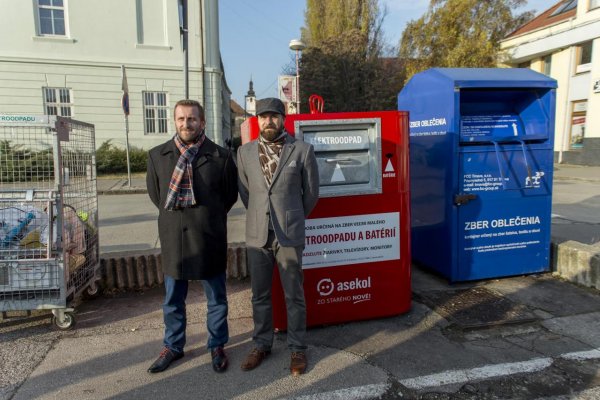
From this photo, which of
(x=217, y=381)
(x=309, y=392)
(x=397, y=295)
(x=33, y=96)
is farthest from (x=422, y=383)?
(x=33, y=96)

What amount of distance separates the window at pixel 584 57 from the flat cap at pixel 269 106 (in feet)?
70.8

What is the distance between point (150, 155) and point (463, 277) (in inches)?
125

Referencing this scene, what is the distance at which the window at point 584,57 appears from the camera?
18797mm

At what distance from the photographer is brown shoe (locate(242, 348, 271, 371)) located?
268 cm

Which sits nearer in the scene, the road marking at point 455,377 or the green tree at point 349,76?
the road marking at point 455,377

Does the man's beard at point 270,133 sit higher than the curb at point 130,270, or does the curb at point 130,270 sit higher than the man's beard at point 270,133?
the man's beard at point 270,133

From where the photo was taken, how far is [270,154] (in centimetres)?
268

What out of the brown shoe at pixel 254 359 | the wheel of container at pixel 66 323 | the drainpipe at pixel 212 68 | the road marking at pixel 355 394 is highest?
the drainpipe at pixel 212 68

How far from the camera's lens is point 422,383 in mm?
2504

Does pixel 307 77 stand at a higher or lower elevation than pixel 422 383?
higher

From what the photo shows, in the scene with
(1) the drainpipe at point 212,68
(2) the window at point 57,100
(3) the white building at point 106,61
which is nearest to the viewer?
(3) the white building at point 106,61

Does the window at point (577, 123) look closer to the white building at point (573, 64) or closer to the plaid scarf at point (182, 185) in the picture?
the white building at point (573, 64)

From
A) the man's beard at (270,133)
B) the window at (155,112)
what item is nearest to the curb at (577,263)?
the man's beard at (270,133)

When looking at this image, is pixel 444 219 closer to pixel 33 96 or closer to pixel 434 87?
pixel 434 87
